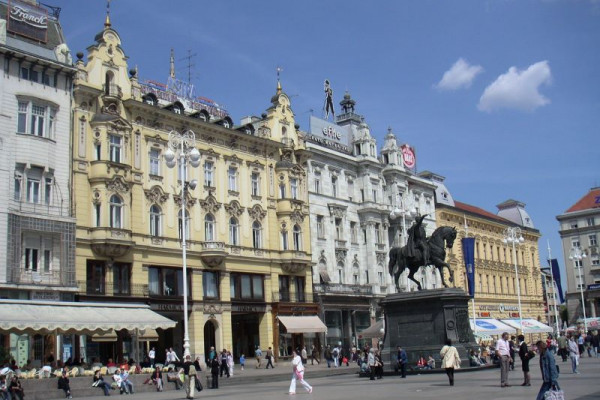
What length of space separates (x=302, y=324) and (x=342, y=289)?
7995 millimetres

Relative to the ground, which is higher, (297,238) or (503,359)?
(297,238)

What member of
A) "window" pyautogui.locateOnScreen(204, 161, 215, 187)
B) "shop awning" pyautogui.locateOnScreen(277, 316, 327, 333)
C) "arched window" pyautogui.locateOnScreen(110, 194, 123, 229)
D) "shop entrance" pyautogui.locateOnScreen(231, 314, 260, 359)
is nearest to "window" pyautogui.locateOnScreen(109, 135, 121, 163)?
"arched window" pyautogui.locateOnScreen(110, 194, 123, 229)

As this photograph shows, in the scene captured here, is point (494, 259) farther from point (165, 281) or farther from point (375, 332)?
point (165, 281)

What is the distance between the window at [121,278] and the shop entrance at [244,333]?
40.3ft

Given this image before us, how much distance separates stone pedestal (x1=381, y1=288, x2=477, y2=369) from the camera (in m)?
31.1

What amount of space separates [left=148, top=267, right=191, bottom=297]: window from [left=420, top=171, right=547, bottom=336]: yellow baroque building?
39247mm

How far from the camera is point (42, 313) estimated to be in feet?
106

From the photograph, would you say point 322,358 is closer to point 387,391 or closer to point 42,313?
point 42,313

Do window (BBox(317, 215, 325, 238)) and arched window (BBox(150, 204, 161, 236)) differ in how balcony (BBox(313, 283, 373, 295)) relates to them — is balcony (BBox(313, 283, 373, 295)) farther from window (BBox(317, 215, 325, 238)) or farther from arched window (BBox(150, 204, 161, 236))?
arched window (BBox(150, 204, 161, 236))

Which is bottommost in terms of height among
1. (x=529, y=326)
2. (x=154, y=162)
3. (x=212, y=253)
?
(x=529, y=326)

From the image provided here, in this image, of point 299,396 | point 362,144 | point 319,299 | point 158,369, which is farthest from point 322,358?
point 299,396

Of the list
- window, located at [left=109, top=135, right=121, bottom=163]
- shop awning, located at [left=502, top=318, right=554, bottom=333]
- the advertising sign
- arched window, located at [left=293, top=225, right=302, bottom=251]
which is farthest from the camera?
shop awning, located at [left=502, top=318, right=554, bottom=333]

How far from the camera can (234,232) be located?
2095 inches

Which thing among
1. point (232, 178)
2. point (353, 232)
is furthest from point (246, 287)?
point (353, 232)
